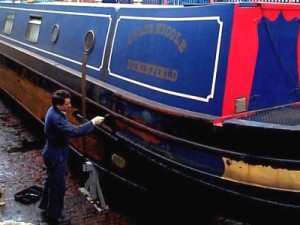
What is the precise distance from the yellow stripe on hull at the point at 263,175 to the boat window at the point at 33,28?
5.39m

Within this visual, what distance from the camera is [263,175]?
133 inches

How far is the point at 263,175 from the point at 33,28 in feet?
19.7

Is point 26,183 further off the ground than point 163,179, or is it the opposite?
point 163,179

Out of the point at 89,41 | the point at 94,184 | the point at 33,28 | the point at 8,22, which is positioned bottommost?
the point at 94,184

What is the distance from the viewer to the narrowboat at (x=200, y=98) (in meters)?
3.41

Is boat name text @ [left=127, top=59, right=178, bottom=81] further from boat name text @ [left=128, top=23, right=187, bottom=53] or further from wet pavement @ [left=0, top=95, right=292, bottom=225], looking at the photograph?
wet pavement @ [left=0, top=95, right=292, bottom=225]

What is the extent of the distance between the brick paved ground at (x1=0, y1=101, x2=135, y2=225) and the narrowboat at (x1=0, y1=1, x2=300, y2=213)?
52 cm

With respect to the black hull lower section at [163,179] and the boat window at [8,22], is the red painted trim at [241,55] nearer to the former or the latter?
the black hull lower section at [163,179]

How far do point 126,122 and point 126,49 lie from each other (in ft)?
3.21

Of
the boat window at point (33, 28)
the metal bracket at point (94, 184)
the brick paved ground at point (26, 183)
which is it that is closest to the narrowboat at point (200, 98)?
the metal bracket at point (94, 184)

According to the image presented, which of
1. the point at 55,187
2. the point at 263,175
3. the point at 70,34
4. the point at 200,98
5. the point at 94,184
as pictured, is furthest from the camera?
the point at 70,34

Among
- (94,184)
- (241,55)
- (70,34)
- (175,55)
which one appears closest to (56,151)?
(94,184)

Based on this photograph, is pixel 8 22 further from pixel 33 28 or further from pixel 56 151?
pixel 56 151

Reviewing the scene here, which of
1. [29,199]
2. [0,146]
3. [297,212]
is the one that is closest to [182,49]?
[297,212]
